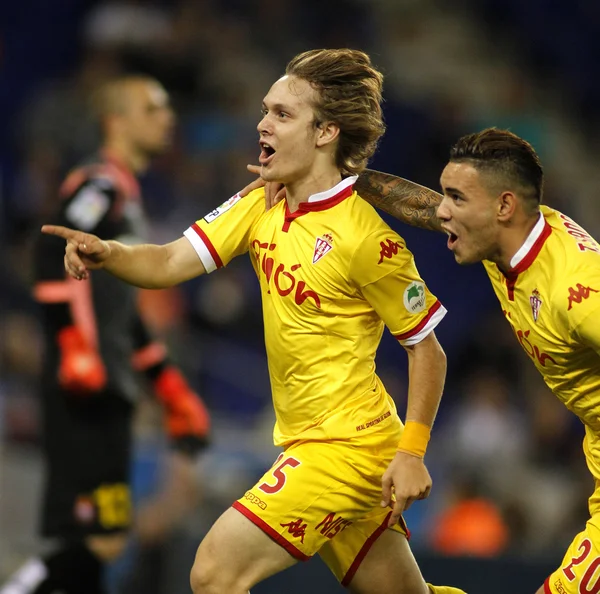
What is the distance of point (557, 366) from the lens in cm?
413

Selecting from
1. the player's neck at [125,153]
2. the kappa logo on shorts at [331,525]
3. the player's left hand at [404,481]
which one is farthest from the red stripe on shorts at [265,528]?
the player's neck at [125,153]

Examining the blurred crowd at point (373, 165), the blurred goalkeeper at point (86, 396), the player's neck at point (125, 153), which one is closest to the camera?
the blurred goalkeeper at point (86, 396)

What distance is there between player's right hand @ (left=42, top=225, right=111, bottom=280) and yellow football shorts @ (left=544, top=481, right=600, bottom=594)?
6.07 ft

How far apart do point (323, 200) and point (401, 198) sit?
1.28 ft

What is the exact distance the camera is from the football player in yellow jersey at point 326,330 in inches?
158

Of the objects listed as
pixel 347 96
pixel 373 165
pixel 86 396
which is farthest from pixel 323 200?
pixel 373 165

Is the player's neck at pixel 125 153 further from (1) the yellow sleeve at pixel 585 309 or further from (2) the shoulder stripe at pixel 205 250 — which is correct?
(1) the yellow sleeve at pixel 585 309

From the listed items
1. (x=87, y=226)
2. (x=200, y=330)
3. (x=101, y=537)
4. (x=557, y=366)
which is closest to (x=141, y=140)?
(x=87, y=226)

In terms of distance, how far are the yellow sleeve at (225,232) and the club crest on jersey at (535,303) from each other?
1.02 metres

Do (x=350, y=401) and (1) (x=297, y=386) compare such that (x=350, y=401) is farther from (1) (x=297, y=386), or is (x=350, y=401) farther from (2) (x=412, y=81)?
(2) (x=412, y=81)

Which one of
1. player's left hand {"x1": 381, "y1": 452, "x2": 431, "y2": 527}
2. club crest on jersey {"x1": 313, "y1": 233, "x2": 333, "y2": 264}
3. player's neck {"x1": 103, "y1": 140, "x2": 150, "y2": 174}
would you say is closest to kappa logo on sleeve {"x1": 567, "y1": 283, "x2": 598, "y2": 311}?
player's left hand {"x1": 381, "y1": 452, "x2": 431, "y2": 527}

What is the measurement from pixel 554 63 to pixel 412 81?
139 cm

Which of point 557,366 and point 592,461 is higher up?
point 557,366

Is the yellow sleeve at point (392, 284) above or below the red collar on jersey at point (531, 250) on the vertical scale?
below
